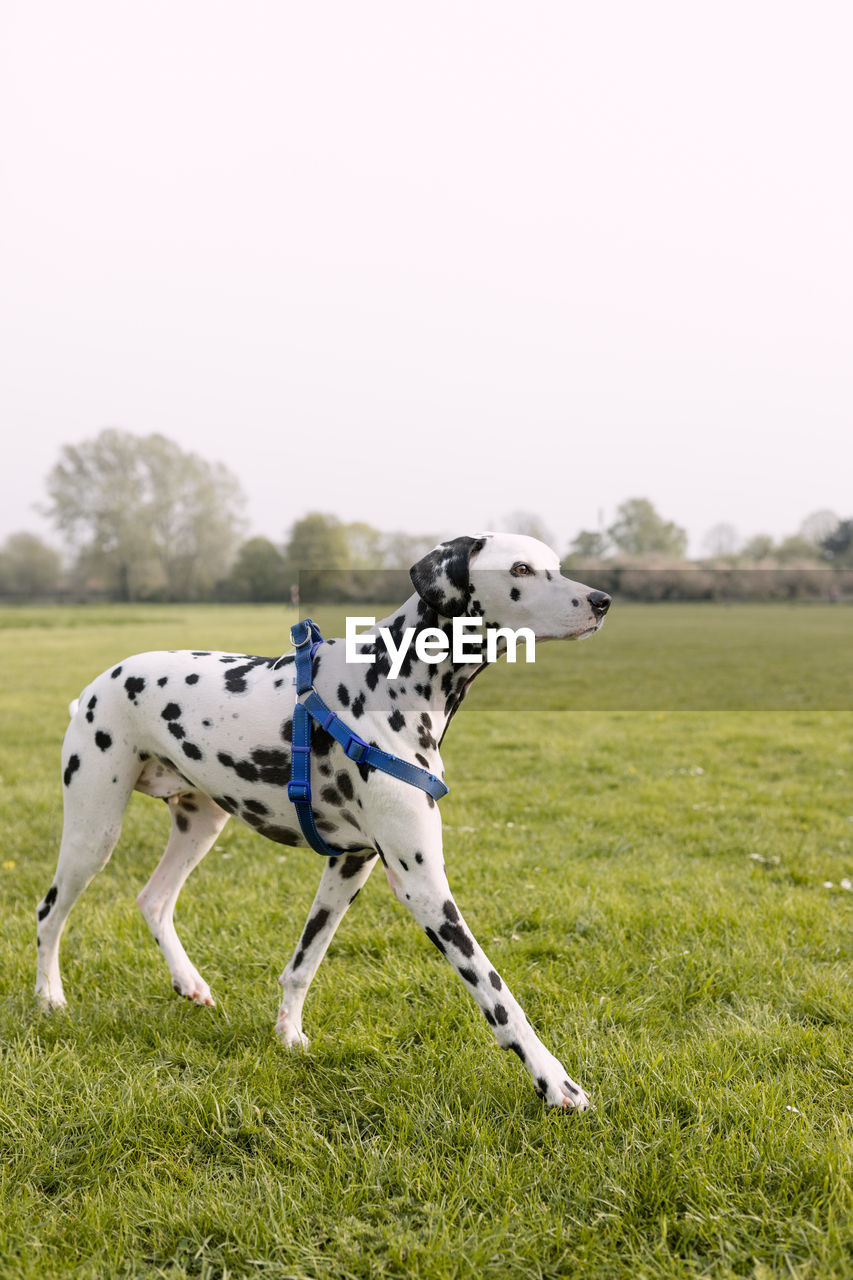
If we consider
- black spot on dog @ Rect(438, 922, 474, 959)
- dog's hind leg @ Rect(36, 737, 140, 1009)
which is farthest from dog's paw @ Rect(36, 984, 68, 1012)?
black spot on dog @ Rect(438, 922, 474, 959)

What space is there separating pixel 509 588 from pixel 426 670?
44 centimetres

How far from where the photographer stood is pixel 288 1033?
3.55 metres

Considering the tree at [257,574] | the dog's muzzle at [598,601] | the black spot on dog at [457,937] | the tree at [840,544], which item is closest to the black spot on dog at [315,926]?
the black spot on dog at [457,937]

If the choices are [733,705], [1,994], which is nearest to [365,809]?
[1,994]

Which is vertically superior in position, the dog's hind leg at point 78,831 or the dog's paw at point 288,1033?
the dog's hind leg at point 78,831

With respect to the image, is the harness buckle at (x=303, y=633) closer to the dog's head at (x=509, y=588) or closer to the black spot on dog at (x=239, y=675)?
the black spot on dog at (x=239, y=675)

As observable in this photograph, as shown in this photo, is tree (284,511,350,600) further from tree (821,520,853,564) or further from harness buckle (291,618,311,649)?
harness buckle (291,618,311,649)

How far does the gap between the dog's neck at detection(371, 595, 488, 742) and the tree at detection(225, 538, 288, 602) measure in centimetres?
Result: 4950

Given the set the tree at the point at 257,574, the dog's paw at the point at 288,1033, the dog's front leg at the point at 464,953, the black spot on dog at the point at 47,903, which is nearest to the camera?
the dog's front leg at the point at 464,953

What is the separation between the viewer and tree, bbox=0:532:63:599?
60250mm

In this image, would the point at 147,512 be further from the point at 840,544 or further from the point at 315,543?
the point at 840,544

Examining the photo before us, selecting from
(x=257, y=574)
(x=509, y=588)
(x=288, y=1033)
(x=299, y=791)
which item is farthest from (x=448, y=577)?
(x=257, y=574)

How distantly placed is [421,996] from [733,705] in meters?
11.2

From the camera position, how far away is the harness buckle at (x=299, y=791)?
316cm
